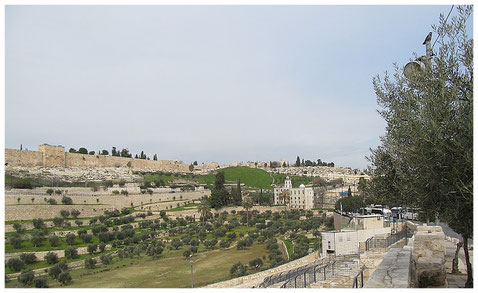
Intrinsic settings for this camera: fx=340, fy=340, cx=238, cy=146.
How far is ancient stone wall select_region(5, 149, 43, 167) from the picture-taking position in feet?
234

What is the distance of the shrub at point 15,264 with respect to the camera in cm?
2642

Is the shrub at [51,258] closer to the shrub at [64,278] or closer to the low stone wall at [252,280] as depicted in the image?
the shrub at [64,278]

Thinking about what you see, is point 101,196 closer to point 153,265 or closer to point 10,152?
point 153,265

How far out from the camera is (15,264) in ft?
87.1

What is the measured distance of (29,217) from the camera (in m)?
40.4

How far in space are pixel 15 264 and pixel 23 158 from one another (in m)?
55.8

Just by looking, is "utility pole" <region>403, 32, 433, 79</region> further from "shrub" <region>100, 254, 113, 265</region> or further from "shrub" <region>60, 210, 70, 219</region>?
"shrub" <region>60, 210, 70, 219</region>

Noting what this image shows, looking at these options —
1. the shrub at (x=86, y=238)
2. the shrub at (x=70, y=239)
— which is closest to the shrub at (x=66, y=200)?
the shrub at (x=86, y=238)

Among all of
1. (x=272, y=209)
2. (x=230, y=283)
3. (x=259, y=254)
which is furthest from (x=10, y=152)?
(x=230, y=283)

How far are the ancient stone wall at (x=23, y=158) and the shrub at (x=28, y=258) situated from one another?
170ft

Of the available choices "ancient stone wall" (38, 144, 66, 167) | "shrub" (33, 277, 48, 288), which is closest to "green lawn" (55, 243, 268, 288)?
"shrub" (33, 277, 48, 288)

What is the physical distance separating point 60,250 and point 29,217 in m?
12.7

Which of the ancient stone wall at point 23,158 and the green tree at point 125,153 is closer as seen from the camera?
the ancient stone wall at point 23,158

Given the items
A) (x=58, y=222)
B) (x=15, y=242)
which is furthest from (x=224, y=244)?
(x=15, y=242)
